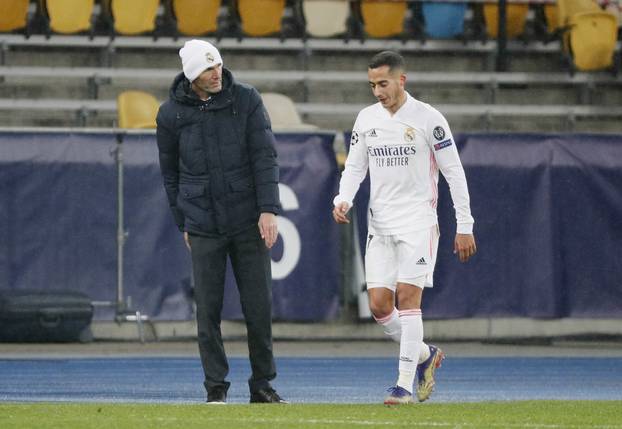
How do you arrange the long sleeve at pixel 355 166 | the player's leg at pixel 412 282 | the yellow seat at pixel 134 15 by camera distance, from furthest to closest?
1. the yellow seat at pixel 134 15
2. the long sleeve at pixel 355 166
3. the player's leg at pixel 412 282

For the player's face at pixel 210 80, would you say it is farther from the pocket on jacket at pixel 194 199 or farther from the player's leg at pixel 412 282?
the player's leg at pixel 412 282

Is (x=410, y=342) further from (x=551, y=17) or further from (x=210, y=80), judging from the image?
(x=551, y=17)

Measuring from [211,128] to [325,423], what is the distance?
2.31 metres

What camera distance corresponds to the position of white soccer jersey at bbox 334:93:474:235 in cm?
916

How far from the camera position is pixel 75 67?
1984cm

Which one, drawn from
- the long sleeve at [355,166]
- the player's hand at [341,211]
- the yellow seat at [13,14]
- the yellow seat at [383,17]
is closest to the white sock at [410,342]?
the player's hand at [341,211]

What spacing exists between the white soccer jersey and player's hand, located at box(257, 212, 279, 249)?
1.40 ft

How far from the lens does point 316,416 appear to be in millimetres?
8117

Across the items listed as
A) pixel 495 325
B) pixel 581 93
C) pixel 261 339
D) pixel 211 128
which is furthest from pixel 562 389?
pixel 581 93

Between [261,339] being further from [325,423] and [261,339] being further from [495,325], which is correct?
[495,325]

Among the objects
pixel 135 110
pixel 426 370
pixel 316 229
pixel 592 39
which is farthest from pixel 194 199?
pixel 592 39

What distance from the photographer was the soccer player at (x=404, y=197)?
9.13 metres

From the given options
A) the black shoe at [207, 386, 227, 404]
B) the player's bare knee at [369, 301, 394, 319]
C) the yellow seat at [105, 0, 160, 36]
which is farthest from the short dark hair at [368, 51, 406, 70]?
the yellow seat at [105, 0, 160, 36]

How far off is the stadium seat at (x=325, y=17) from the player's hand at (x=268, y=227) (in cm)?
1141
